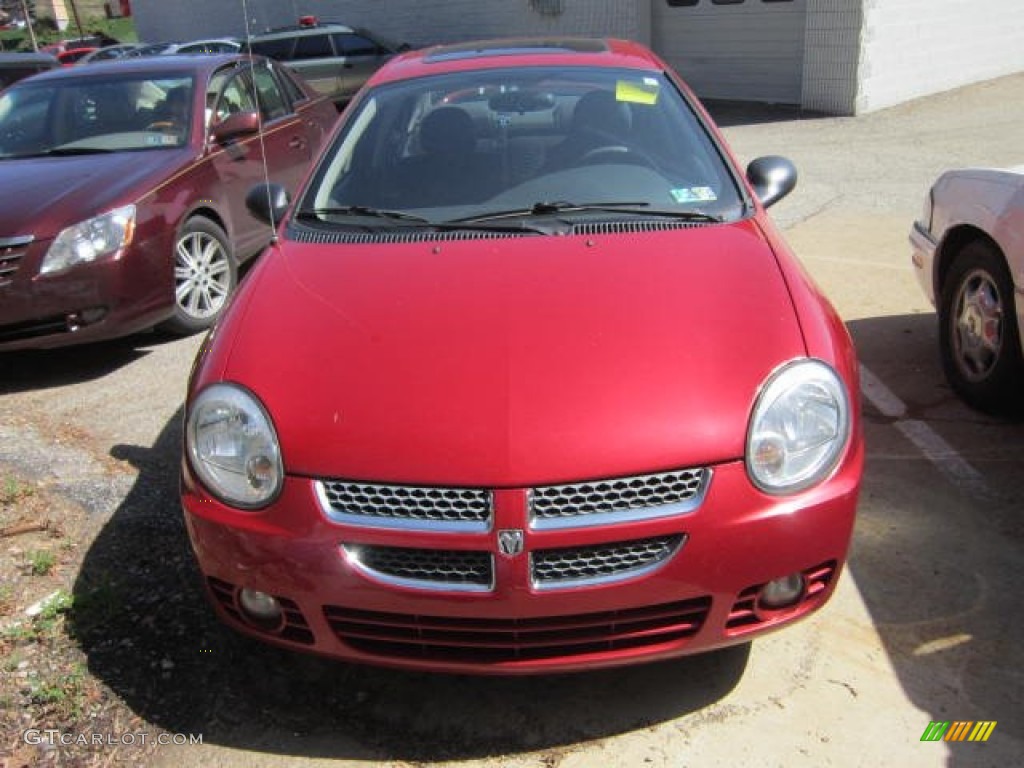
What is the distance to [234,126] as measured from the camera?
19.2 feet

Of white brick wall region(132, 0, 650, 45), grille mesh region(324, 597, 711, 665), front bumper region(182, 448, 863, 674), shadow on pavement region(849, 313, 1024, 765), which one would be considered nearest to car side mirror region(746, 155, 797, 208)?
shadow on pavement region(849, 313, 1024, 765)

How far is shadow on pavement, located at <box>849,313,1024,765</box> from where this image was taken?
2615 mm

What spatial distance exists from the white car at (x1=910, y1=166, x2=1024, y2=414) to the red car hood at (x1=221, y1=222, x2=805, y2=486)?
→ 4.90 ft

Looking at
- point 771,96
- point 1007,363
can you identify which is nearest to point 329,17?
point 771,96

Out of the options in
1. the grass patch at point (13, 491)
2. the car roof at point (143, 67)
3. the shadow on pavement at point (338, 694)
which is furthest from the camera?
the car roof at point (143, 67)

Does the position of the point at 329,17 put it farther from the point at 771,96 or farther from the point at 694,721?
the point at 694,721

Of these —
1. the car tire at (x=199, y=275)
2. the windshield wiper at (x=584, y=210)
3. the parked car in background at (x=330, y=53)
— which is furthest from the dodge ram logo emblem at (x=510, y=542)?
the parked car in background at (x=330, y=53)

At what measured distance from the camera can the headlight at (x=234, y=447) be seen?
2.35 metres

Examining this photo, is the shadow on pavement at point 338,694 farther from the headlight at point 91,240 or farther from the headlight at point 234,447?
the headlight at point 91,240

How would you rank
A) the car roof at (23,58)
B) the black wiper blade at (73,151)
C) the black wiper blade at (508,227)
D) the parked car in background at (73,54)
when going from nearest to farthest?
the black wiper blade at (508,227) < the black wiper blade at (73,151) < the car roof at (23,58) < the parked car in background at (73,54)

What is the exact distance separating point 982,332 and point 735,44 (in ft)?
36.1

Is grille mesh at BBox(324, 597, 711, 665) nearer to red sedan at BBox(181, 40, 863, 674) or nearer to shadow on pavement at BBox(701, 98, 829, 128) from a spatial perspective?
red sedan at BBox(181, 40, 863, 674)

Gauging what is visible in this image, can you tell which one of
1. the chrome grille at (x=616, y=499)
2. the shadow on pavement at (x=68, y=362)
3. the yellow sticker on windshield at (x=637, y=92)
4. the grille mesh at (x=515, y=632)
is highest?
the yellow sticker on windshield at (x=637, y=92)

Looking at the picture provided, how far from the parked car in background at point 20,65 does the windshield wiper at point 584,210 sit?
8.80m
